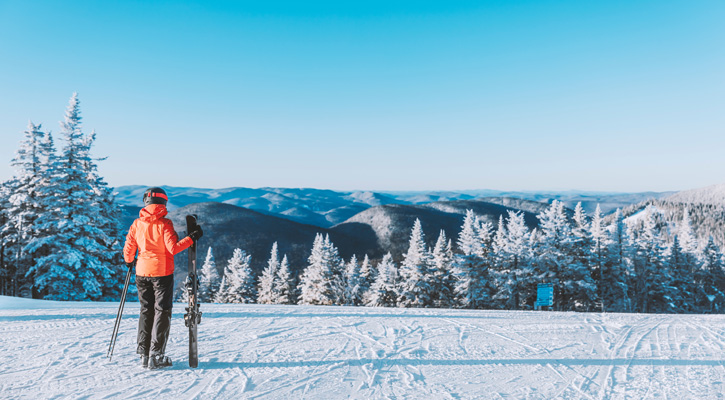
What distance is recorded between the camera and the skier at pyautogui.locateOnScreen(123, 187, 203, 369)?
15.6 feet

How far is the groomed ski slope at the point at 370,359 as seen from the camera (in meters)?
4.39

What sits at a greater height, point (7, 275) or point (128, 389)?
point (128, 389)

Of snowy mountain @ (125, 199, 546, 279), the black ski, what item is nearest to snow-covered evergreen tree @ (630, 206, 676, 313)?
the black ski

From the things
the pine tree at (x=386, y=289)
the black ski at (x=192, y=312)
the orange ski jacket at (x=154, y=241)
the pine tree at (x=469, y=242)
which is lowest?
the pine tree at (x=386, y=289)

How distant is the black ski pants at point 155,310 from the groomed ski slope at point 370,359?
37cm

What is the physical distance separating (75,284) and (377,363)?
20612 mm

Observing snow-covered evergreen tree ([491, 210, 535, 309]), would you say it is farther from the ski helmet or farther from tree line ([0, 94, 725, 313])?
the ski helmet

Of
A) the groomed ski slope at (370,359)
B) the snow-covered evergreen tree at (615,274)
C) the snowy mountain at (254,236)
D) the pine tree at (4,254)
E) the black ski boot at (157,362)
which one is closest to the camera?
the groomed ski slope at (370,359)

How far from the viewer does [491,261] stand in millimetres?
31281

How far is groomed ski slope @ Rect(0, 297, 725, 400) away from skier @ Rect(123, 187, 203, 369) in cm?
37

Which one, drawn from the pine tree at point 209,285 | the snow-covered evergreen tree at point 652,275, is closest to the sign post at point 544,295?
the snow-covered evergreen tree at point 652,275

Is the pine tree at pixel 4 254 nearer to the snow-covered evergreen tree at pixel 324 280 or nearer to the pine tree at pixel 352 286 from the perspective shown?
the snow-covered evergreen tree at pixel 324 280

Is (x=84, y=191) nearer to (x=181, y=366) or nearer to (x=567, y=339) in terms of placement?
(x=181, y=366)

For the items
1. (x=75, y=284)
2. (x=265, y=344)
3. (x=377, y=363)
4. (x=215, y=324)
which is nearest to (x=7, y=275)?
(x=75, y=284)
